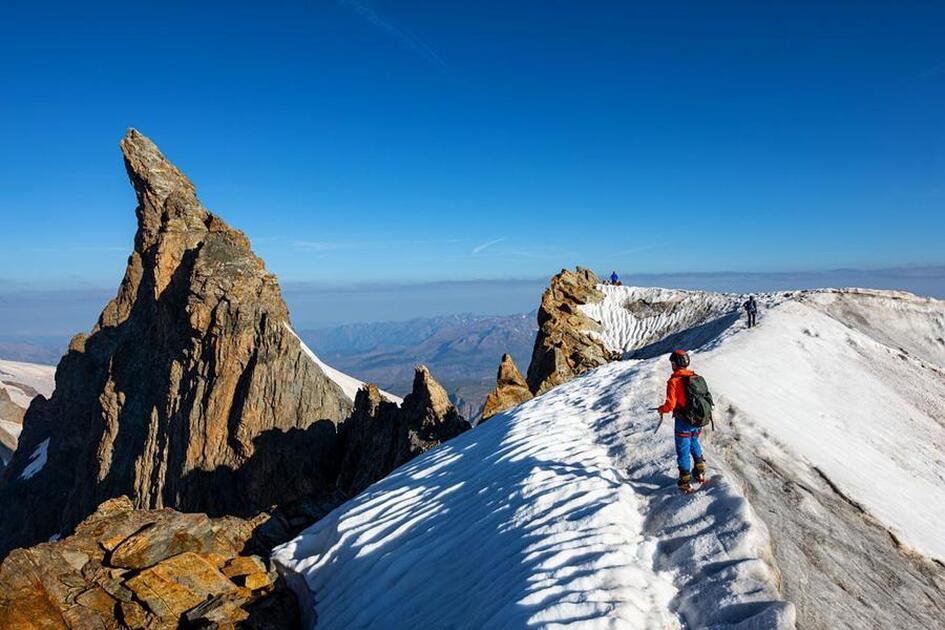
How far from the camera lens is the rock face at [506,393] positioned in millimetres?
24358

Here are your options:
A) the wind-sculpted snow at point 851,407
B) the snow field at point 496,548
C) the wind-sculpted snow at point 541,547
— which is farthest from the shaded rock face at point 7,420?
the wind-sculpted snow at point 851,407

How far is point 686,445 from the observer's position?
9.46 meters

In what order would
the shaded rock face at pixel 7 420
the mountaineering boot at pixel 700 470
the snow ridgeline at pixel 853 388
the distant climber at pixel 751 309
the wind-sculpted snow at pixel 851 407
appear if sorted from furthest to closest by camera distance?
1. the shaded rock face at pixel 7 420
2. the distant climber at pixel 751 309
3. the snow ridgeline at pixel 853 388
4. the wind-sculpted snow at pixel 851 407
5. the mountaineering boot at pixel 700 470

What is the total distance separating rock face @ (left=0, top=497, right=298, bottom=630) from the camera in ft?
34.1

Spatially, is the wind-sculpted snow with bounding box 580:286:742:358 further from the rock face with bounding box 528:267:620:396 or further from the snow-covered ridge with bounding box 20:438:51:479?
the snow-covered ridge with bounding box 20:438:51:479

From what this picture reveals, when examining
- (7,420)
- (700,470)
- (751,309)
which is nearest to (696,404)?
→ (700,470)

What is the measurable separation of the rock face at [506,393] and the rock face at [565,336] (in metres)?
1.65

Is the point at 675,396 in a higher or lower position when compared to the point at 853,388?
higher

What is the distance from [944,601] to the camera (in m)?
9.09

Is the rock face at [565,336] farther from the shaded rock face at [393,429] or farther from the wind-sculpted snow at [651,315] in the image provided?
the shaded rock face at [393,429]

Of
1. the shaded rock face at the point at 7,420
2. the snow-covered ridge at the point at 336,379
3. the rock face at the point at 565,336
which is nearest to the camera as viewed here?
the rock face at the point at 565,336

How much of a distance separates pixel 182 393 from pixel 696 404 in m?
40.2

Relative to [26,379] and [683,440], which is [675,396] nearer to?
[683,440]

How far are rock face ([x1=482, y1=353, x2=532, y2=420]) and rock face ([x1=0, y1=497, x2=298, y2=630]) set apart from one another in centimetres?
1294
